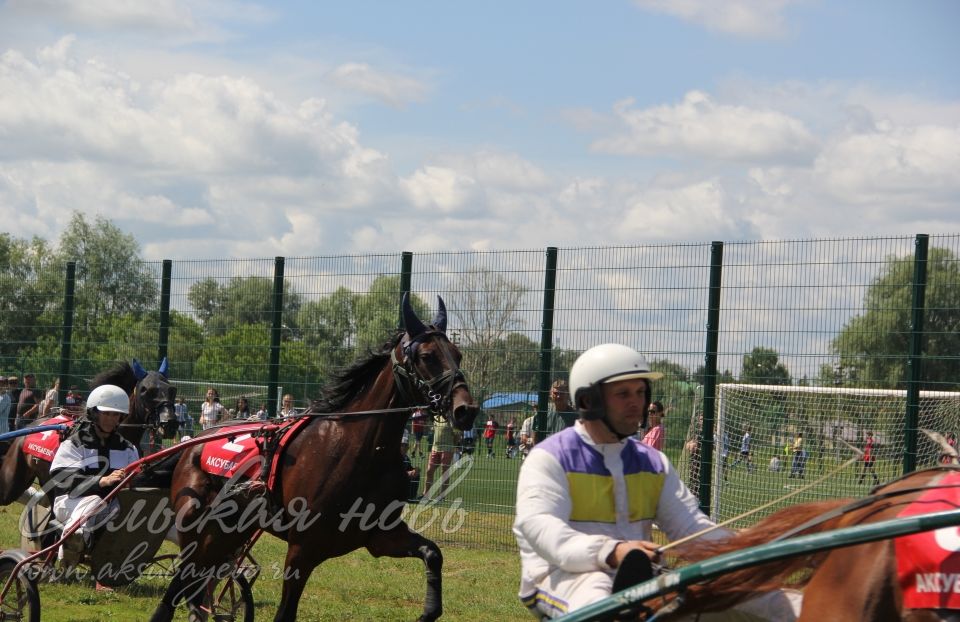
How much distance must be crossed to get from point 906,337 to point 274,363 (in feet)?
23.7

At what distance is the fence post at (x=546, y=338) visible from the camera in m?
11.2

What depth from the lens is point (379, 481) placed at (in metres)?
7.08

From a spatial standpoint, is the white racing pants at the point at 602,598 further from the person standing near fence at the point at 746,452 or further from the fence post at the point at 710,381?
the person standing near fence at the point at 746,452

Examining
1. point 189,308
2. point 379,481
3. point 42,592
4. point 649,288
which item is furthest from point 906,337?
point 189,308

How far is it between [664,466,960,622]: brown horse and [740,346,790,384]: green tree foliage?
6.06 metres

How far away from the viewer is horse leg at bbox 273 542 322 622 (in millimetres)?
6621

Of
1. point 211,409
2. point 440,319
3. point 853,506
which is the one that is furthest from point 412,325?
point 211,409

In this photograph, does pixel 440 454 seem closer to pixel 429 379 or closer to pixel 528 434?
pixel 528 434

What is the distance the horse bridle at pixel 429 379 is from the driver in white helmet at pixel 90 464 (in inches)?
81.3

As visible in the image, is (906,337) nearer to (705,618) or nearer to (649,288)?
(649,288)

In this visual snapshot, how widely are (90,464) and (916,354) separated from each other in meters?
6.83

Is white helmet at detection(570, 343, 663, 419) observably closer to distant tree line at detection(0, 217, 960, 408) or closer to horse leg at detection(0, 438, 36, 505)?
distant tree line at detection(0, 217, 960, 408)

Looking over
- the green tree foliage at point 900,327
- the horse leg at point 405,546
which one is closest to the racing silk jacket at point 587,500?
the horse leg at point 405,546

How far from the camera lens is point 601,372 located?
396 centimetres
